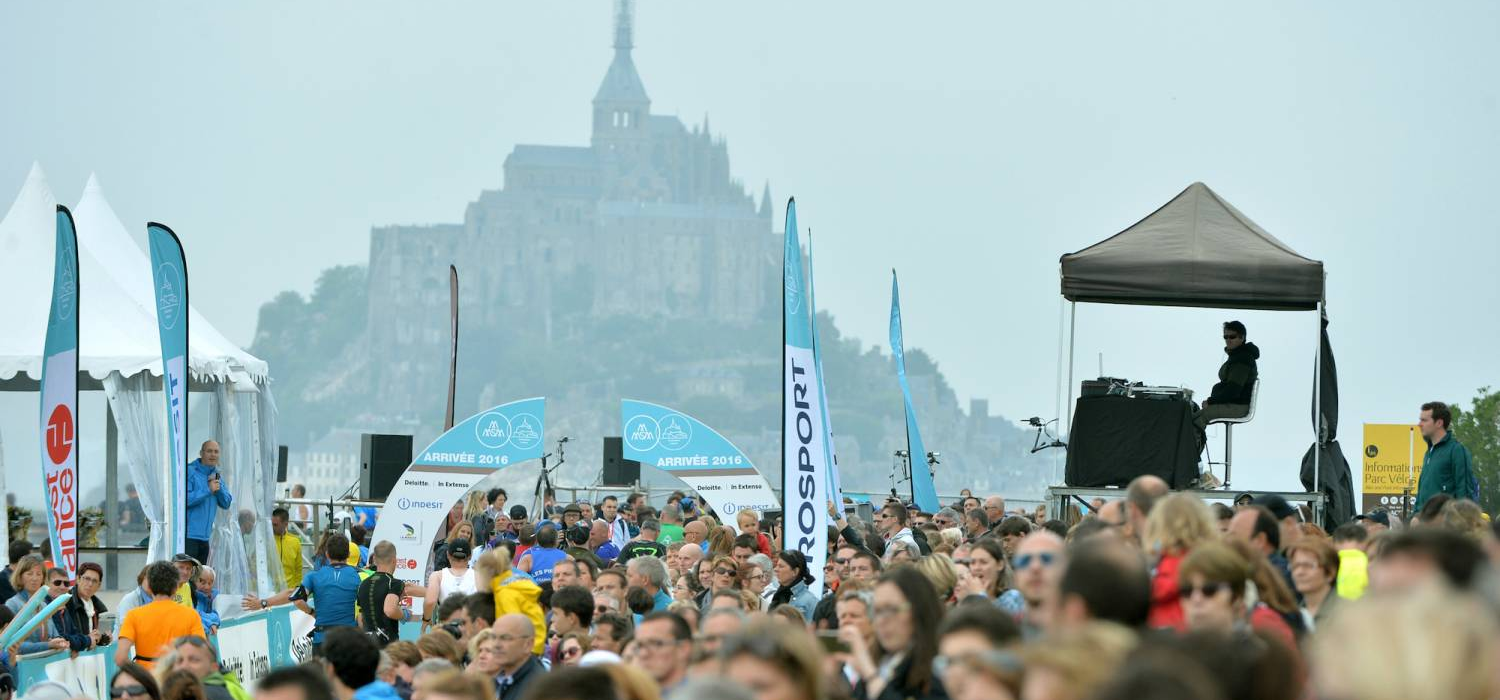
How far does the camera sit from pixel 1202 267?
13367 mm

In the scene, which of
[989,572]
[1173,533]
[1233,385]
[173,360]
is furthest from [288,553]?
[1173,533]

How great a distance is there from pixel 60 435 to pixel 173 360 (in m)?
1.23

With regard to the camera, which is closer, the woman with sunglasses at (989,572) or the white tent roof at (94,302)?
the woman with sunglasses at (989,572)

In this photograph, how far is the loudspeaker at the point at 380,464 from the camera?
79.5ft

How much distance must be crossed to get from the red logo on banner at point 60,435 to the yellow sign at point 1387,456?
19.3 m

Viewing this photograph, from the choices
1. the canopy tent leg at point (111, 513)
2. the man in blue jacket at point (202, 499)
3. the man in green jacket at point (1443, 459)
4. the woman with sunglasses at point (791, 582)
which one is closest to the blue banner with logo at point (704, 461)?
the man in blue jacket at point (202, 499)

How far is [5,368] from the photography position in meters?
19.5

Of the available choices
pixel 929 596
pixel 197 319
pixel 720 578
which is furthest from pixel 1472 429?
pixel 929 596

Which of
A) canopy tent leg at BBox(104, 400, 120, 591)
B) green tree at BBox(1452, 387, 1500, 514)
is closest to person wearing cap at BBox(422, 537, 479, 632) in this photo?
canopy tent leg at BBox(104, 400, 120, 591)

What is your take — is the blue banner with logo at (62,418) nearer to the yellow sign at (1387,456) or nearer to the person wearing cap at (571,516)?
the person wearing cap at (571,516)

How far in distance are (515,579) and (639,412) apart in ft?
23.8

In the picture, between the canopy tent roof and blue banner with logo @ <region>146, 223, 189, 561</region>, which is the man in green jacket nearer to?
the canopy tent roof

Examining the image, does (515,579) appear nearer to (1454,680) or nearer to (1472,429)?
(1454,680)

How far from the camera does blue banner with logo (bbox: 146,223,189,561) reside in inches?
537
